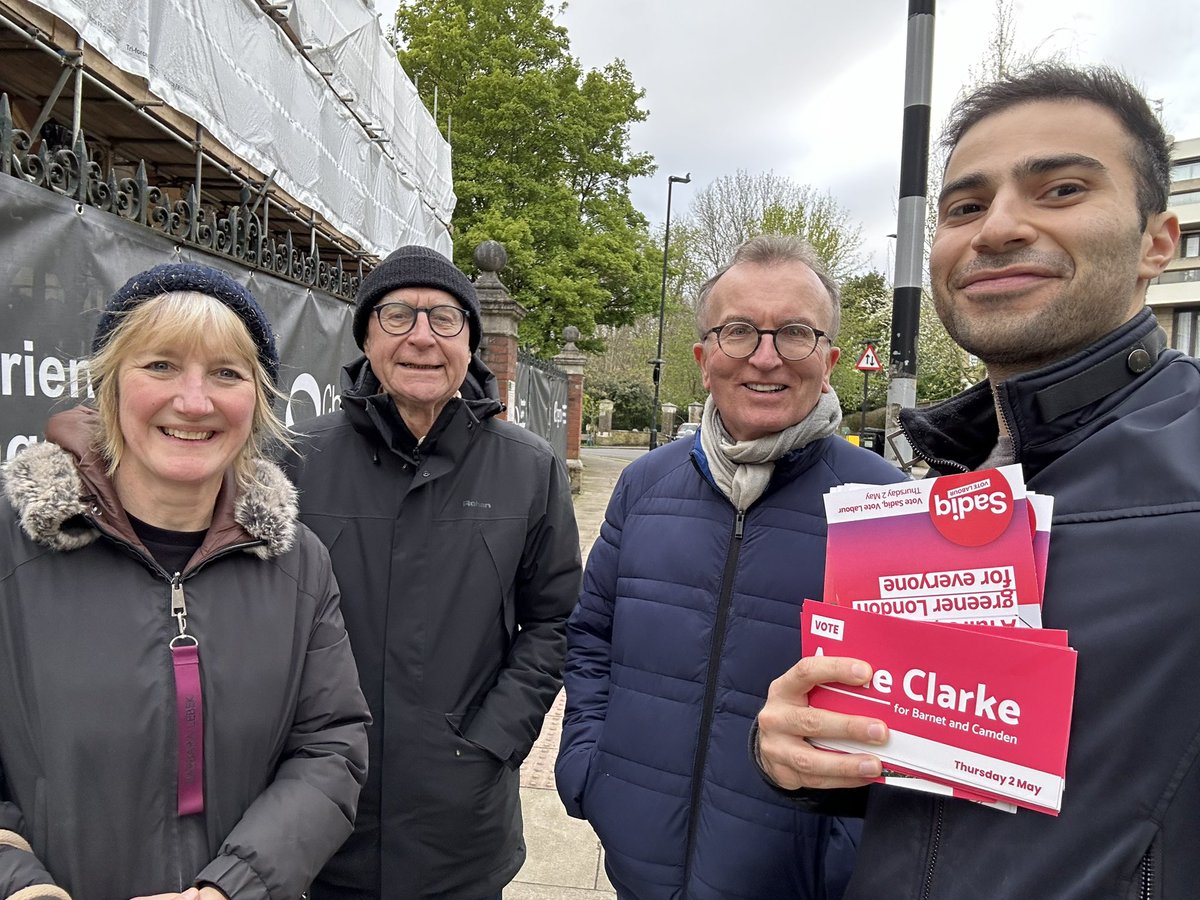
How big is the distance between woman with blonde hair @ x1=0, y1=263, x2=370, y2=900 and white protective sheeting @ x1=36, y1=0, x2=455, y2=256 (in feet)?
11.2

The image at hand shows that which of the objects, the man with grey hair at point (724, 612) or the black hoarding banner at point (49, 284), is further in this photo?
the black hoarding banner at point (49, 284)

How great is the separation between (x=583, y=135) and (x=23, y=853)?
21.1 meters

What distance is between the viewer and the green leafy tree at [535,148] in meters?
19.2

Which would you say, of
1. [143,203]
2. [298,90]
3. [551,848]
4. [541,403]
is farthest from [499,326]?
[551,848]

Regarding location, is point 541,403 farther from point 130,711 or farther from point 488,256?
point 130,711

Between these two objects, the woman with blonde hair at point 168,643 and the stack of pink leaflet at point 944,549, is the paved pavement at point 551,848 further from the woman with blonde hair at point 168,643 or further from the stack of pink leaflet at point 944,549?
the stack of pink leaflet at point 944,549

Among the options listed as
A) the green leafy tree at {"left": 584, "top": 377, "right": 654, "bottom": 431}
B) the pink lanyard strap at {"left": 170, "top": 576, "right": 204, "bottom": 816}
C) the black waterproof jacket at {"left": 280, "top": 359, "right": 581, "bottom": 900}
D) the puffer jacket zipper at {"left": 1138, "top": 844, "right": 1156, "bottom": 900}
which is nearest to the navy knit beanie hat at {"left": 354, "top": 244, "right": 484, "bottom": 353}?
the black waterproof jacket at {"left": 280, "top": 359, "right": 581, "bottom": 900}

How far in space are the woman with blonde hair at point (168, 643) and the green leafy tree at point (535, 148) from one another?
1757cm

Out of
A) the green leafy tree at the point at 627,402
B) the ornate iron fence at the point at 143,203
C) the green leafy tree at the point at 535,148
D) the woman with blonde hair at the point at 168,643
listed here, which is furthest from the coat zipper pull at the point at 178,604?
the green leafy tree at the point at 627,402

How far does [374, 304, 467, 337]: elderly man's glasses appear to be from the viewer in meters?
2.13

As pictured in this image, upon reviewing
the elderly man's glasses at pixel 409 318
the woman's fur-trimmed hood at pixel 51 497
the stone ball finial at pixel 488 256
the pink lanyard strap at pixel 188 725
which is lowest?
the pink lanyard strap at pixel 188 725

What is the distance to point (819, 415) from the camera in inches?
67.6

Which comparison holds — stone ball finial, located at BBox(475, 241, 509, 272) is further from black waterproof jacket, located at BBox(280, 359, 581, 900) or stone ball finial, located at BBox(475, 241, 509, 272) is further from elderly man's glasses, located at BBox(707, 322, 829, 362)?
elderly man's glasses, located at BBox(707, 322, 829, 362)

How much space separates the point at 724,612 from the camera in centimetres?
162
